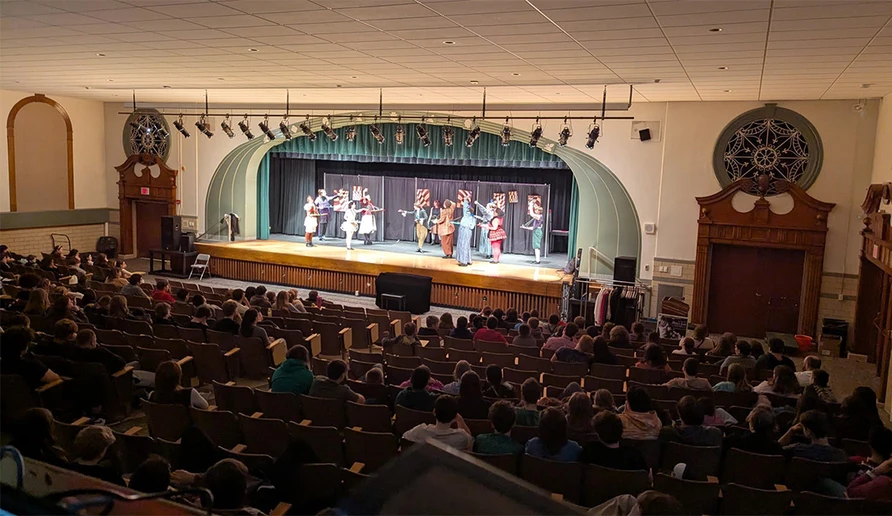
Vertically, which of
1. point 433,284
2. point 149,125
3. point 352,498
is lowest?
point 433,284

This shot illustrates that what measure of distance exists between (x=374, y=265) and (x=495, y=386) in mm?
8481

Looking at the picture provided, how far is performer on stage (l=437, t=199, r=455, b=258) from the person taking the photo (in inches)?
602

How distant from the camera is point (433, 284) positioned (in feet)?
43.7

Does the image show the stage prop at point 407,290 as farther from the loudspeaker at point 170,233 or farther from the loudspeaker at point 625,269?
the loudspeaker at point 170,233

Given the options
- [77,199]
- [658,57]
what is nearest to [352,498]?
[658,57]

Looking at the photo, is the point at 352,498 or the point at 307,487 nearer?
the point at 352,498

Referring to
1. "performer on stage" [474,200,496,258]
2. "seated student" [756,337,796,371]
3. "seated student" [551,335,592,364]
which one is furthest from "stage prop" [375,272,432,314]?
"seated student" [756,337,796,371]

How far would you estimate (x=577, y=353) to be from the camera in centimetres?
673

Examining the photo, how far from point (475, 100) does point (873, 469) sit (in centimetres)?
943

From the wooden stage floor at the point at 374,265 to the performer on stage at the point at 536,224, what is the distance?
3.61ft

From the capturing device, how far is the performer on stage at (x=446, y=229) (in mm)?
15281

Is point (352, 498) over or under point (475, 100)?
under

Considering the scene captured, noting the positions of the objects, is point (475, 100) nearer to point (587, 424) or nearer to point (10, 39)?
point (10, 39)

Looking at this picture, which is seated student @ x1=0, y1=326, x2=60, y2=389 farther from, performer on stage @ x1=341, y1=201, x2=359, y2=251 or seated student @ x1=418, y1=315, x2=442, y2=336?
performer on stage @ x1=341, y1=201, x2=359, y2=251
